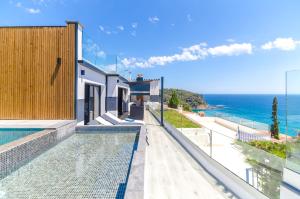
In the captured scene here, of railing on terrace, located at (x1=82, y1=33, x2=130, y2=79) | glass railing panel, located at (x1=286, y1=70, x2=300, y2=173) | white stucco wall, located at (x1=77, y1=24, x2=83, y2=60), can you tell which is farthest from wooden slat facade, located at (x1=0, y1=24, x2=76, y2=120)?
glass railing panel, located at (x1=286, y1=70, x2=300, y2=173)

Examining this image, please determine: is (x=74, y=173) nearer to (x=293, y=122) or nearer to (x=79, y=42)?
(x=293, y=122)

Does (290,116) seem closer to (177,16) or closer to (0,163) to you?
(0,163)

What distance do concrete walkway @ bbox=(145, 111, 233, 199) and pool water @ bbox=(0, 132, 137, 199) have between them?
2.05 ft

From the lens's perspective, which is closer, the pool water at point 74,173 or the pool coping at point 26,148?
the pool water at point 74,173

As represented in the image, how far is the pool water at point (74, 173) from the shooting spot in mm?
3605

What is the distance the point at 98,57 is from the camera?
36.8 ft

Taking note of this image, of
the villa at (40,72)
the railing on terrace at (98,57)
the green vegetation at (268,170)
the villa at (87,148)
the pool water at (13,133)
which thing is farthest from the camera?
the railing on terrace at (98,57)

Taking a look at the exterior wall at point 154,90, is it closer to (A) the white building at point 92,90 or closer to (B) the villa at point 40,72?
(A) the white building at point 92,90

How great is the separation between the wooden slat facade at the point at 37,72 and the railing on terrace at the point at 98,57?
888mm

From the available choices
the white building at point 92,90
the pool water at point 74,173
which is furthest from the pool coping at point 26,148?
the white building at point 92,90

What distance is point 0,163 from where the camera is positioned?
13.7ft

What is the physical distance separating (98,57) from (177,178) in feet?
29.2

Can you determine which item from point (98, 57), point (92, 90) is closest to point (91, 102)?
point (92, 90)

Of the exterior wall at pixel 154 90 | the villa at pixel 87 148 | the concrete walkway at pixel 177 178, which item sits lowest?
the concrete walkway at pixel 177 178
